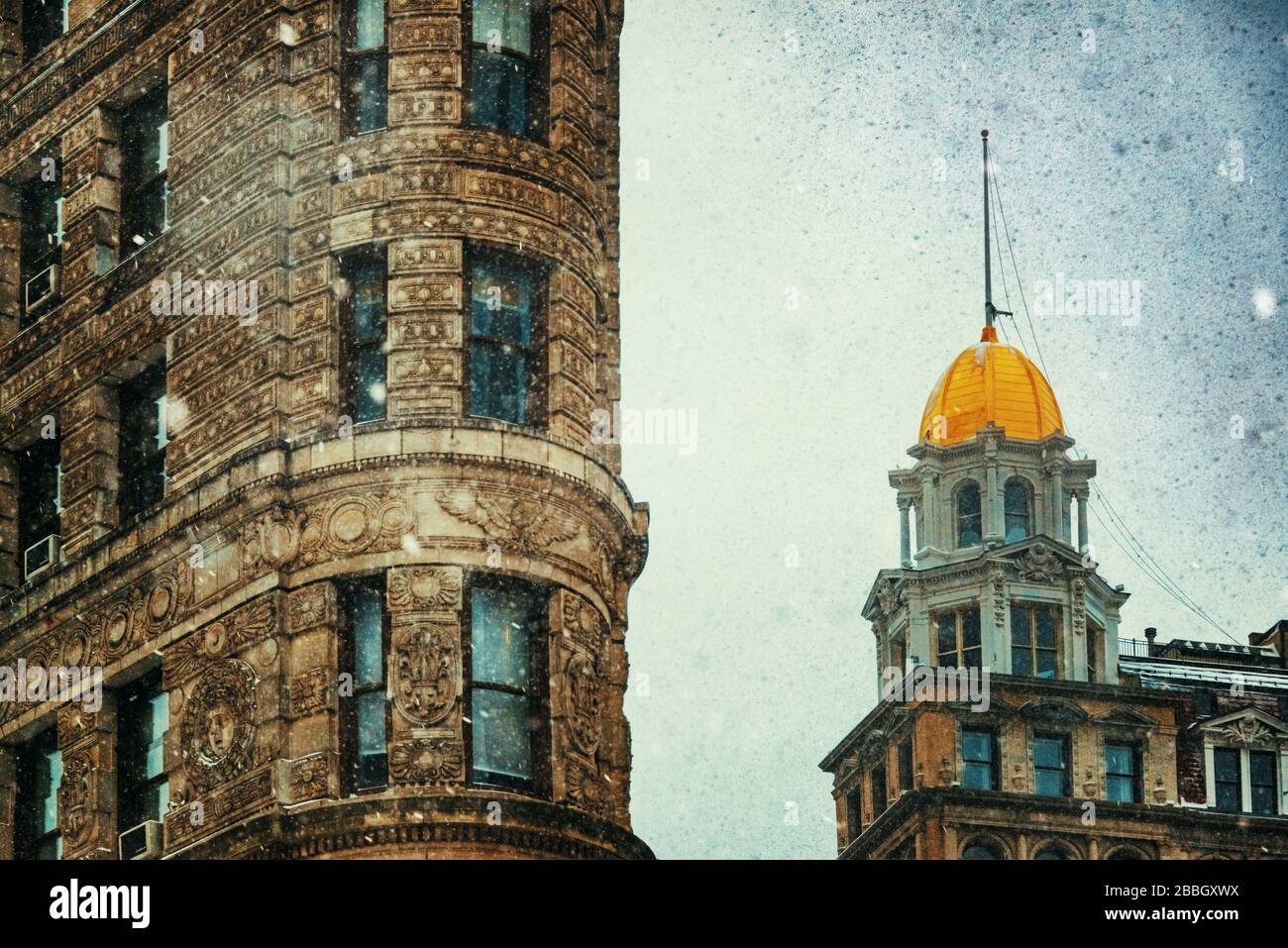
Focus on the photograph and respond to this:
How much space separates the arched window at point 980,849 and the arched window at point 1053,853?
881 mm

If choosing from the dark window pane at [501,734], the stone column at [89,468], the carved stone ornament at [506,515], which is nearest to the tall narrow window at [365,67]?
the carved stone ornament at [506,515]

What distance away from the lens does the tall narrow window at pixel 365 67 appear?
4006 cm

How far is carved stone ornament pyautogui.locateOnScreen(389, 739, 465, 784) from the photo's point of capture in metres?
36.4

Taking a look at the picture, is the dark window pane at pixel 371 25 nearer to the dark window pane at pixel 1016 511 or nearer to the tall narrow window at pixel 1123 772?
the tall narrow window at pixel 1123 772

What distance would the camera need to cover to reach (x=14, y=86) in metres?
45.9

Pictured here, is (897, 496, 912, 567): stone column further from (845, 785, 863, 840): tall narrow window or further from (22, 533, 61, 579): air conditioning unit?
(22, 533, 61, 579): air conditioning unit

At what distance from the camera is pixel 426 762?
36.5 metres

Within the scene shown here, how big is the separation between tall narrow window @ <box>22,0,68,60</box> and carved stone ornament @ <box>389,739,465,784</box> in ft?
46.7

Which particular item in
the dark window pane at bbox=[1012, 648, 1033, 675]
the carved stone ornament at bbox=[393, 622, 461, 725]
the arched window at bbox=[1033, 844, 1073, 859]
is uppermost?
the dark window pane at bbox=[1012, 648, 1033, 675]

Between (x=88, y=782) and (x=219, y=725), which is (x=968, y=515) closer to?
(x=88, y=782)

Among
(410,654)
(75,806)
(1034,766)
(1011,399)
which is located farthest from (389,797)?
(1011,399)

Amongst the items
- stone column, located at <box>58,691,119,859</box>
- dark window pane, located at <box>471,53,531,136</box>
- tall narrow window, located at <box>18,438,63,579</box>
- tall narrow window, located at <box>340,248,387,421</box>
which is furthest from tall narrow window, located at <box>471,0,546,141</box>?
stone column, located at <box>58,691,119,859</box>

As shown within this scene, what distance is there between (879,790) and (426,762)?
36886 millimetres

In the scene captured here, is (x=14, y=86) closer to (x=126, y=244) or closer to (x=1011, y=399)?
(x=126, y=244)
